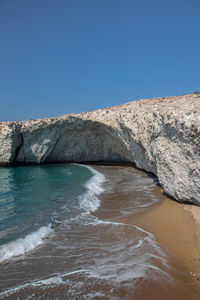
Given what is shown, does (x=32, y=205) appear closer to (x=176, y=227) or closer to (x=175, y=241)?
(x=176, y=227)

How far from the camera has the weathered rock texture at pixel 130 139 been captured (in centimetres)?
669

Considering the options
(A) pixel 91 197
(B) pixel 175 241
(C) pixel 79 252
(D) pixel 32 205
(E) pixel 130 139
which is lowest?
(D) pixel 32 205

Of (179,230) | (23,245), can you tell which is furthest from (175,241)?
(23,245)

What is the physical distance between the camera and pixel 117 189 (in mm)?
10805

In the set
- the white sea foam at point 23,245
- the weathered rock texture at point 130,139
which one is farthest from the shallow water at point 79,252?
the weathered rock texture at point 130,139

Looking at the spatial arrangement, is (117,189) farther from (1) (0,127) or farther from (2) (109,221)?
(1) (0,127)

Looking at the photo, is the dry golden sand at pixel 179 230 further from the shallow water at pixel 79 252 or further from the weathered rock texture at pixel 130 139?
the weathered rock texture at pixel 130 139

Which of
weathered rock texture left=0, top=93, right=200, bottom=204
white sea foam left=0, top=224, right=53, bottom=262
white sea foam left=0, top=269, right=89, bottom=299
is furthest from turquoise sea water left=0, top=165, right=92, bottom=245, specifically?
weathered rock texture left=0, top=93, right=200, bottom=204

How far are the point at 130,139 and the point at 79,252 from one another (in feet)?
32.0

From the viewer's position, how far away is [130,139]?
13.5 metres

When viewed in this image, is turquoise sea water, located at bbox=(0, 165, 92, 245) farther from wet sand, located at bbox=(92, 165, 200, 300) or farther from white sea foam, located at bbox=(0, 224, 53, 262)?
wet sand, located at bbox=(92, 165, 200, 300)

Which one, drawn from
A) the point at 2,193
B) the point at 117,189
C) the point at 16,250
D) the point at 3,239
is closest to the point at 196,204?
the point at 117,189

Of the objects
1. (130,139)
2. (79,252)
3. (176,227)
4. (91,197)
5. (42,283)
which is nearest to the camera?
(42,283)

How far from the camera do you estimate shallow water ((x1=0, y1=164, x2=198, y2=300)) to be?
3354 millimetres
